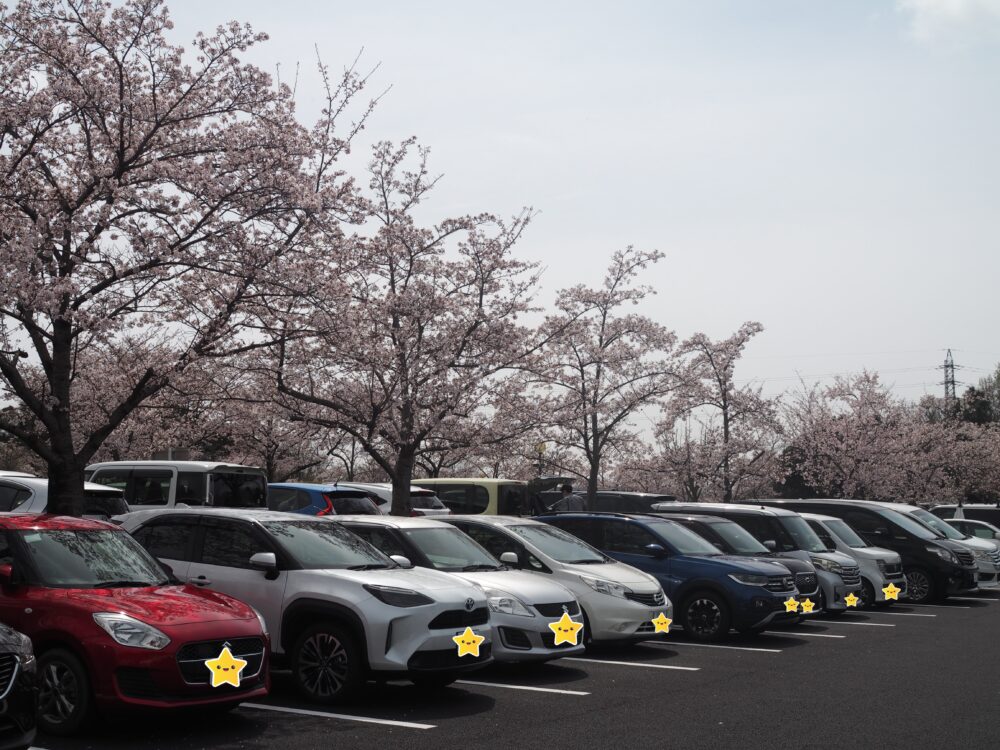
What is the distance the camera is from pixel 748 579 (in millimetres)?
13719

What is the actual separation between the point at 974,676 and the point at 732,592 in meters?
3.36

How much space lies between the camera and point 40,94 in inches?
496

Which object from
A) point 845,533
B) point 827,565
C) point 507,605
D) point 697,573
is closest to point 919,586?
point 845,533

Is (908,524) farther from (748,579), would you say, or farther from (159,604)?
(159,604)

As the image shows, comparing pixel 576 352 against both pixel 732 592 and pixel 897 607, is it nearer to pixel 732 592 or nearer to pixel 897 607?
pixel 897 607

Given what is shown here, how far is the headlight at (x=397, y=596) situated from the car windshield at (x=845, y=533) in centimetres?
1203

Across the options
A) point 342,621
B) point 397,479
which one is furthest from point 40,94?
point 397,479

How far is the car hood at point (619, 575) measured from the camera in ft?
40.0

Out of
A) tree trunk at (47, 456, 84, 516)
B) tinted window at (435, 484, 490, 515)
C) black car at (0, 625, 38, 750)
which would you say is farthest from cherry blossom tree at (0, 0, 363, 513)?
tinted window at (435, 484, 490, 515)

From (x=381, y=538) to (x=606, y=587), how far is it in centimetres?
269

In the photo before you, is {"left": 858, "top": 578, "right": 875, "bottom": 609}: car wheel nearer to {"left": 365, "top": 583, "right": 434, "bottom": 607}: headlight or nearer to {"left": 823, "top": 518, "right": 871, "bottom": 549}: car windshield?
{"left": 823, "top": 518, "right": 871, "bottom": 549}: car windshield

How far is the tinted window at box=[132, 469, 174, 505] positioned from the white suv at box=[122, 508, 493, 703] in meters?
7.21

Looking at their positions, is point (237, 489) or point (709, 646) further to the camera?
point (237, 489)

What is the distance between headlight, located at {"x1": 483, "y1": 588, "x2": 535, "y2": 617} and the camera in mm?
10359
